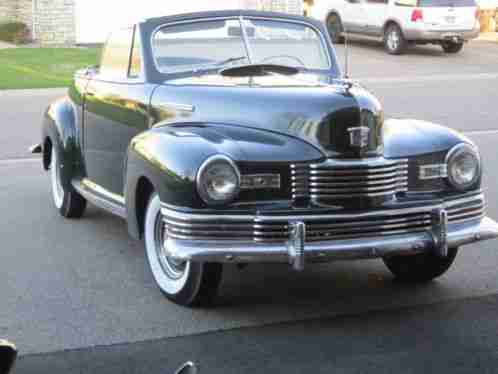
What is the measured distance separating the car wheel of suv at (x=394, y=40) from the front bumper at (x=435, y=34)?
19 cm

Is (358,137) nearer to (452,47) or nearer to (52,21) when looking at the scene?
(452,47)

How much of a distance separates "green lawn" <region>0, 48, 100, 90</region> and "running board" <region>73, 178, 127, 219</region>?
950cm

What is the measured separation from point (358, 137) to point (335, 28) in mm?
20282

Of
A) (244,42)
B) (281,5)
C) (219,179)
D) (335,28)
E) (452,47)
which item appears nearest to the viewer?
(219,179)

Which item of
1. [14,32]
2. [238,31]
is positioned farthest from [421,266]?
[14,32]

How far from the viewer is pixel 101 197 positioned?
770 cm

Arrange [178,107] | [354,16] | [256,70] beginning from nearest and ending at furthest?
1. [178,107]
2. [256,70]
3. [354,16]

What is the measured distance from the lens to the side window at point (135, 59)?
7.40 meters

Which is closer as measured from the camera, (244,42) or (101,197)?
(244,42)

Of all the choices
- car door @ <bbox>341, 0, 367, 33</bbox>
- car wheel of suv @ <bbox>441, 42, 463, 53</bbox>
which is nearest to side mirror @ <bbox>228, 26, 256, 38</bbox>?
car wheel of suv @ <bbox>441, 42, 463, 53</bbox>

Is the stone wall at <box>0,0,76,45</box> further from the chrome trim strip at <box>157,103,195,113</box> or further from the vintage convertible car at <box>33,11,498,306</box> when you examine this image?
the chrome trim strip at <box>157,103,195,113</box>

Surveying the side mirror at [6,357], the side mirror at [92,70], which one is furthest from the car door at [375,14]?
the side mirror at [6,357]

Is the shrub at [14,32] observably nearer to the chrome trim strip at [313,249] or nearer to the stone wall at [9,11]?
the stone wall at [9,11]

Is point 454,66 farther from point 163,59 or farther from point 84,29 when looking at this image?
point 163,59
